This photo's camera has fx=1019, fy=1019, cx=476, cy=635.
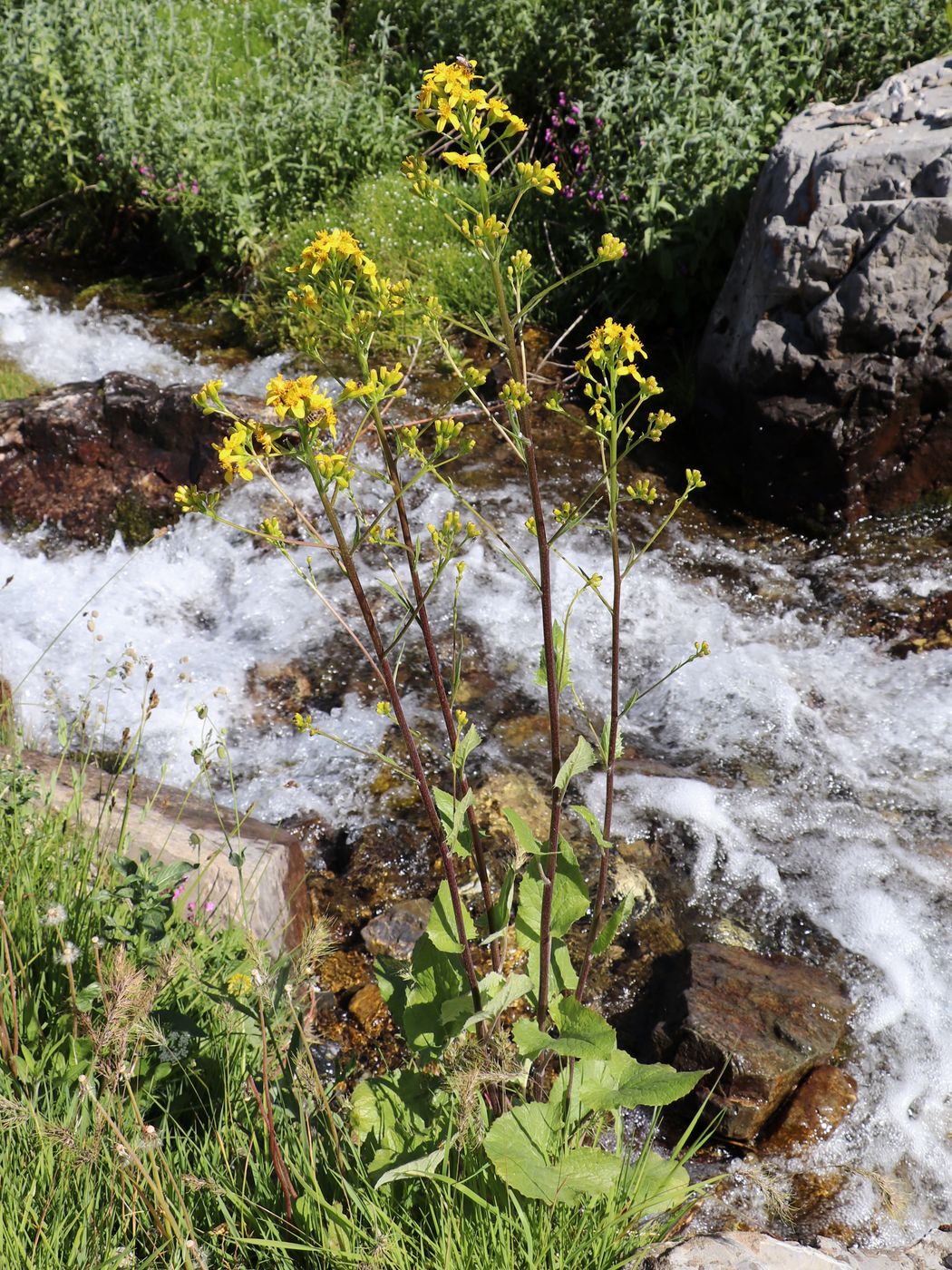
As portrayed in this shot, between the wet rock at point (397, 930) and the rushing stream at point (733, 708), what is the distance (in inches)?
22.2

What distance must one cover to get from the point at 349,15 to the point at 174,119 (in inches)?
106

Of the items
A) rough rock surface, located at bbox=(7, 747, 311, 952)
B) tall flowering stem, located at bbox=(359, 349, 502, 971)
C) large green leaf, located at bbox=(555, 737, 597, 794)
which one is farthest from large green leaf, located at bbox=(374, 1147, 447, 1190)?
rough rock surface, located at bbox=(7, 747, 311, 952)

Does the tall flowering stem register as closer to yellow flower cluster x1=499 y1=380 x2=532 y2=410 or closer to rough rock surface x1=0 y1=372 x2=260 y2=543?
yellow flower cluster x1=499 y1=380 x2=532 y2=410

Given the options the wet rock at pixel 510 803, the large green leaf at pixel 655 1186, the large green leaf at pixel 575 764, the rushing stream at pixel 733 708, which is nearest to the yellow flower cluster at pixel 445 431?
the large green leaf at pixel 575 764

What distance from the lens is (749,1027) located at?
112 inches

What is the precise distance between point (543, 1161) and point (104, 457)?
4.81 m

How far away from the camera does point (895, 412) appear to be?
496 cm

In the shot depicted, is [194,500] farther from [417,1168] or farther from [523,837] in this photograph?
[417,1168]

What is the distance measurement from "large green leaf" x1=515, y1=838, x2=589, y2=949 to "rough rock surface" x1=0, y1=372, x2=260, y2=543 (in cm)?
408

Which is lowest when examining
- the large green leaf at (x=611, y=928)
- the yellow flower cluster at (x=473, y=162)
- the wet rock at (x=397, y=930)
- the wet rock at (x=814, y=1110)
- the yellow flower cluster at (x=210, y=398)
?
the wet rock at (x=814, y=1110)

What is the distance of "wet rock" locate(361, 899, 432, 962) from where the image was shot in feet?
10.5

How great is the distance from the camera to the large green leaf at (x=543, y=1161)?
Answer: 5.07 feet

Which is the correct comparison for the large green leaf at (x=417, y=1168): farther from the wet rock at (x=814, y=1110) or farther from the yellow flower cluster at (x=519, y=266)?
the wet rock at (x=814, y=1110)

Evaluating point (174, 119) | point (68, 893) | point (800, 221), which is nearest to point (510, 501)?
point (800, 221)
